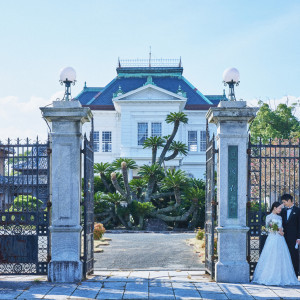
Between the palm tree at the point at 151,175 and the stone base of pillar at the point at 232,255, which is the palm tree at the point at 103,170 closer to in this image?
the palm tree at the point at 151,175

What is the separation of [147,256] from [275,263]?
491 centimetres

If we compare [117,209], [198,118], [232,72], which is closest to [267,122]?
[198,118]

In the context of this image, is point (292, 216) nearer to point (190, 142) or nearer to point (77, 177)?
point (77, 177)

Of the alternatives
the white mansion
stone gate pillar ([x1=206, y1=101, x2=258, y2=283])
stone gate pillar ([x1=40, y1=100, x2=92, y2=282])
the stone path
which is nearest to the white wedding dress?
stone gate pillar ([x1=206, y1=101, x2=258, y2=283])

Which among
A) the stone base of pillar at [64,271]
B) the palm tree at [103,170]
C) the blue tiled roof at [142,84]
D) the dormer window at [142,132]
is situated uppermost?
the blue tiled roof at [142,84]

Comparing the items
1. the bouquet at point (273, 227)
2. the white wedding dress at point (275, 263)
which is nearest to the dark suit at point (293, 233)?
the white wedding dress at point (275, 263)

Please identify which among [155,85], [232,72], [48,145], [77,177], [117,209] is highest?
[155,85]

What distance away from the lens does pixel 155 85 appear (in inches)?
1410

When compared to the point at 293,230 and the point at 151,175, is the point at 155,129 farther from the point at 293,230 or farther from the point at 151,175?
the point at 293,230

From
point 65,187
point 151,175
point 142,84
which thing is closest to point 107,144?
point 142,84

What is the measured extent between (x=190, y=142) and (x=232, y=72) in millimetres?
27590

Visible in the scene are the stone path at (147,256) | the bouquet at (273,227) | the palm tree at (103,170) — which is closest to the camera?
the bouquet at (273,227)

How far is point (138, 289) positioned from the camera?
26.5 ft

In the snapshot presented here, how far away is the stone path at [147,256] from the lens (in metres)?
11.2
